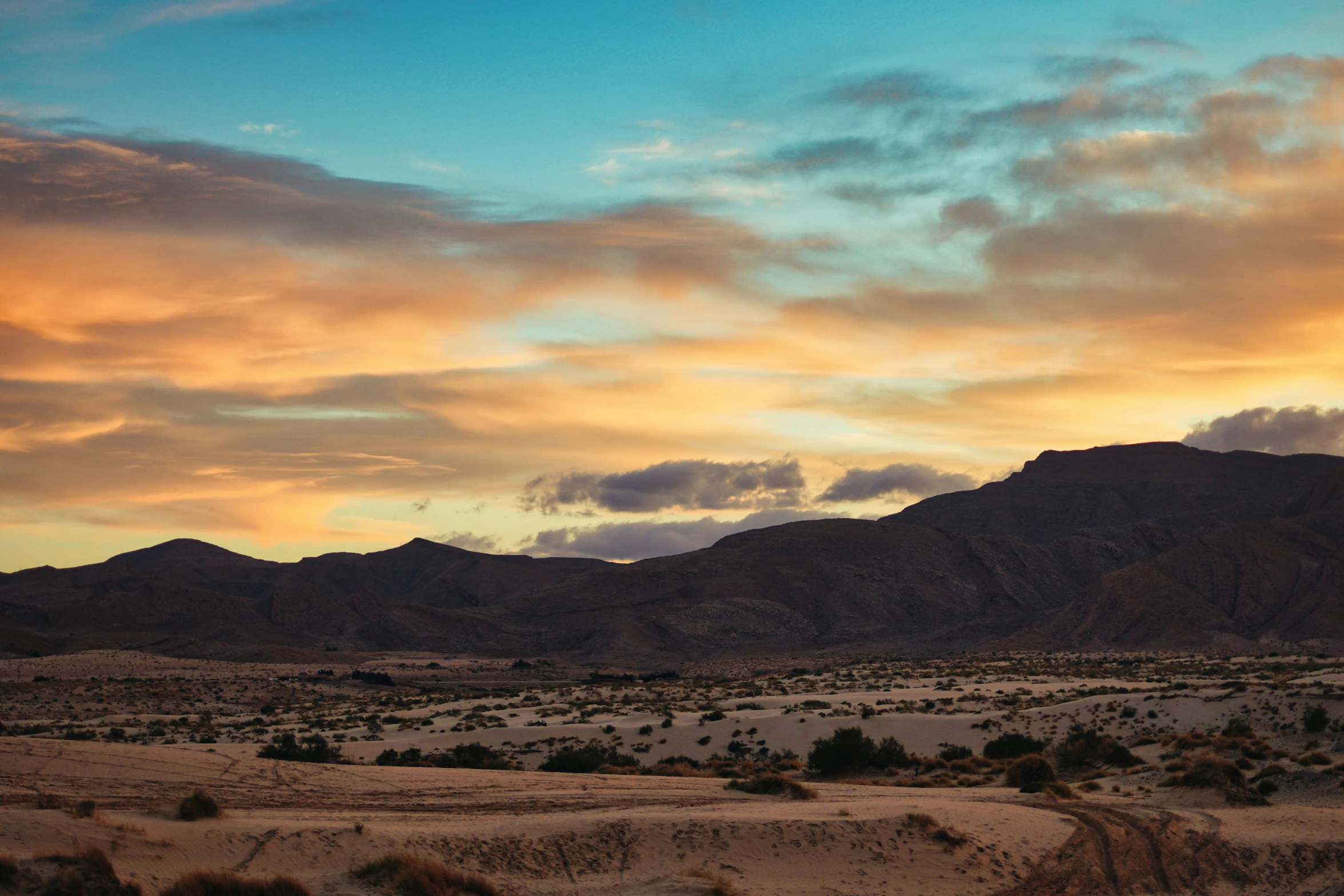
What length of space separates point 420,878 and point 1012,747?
23.2 metres

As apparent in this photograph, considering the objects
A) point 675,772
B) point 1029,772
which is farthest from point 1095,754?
point 675,772

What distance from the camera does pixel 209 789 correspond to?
2066cm

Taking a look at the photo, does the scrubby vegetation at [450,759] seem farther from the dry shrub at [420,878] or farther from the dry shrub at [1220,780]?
the dry shrub at [1220,780]

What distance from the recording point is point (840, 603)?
14838 cm

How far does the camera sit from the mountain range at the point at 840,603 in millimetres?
118875

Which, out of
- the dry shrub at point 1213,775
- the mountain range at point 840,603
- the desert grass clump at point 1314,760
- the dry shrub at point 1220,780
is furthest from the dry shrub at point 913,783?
the mountain range at point 840,603

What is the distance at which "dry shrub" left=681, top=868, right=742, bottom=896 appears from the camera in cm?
1558

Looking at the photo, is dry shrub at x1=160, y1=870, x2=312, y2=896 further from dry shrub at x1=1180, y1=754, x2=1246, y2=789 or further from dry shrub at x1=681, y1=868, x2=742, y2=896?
dry shrub at x1=1180, y1=754, x2=1246, y2=789

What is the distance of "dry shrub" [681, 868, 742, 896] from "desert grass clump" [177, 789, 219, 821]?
735cm

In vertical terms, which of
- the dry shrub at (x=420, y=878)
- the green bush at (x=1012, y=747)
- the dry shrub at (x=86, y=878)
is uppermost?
the dry shrub at (x=86, y=878)

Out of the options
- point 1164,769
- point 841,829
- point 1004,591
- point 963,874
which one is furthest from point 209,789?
point 1004,591

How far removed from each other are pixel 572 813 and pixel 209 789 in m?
7.02

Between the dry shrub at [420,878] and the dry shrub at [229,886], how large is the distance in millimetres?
1064

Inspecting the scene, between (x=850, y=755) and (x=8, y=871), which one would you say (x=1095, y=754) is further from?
(x=8, y=871)
